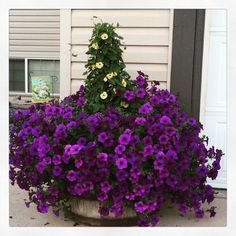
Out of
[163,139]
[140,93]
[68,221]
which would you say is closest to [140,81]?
[140,93]

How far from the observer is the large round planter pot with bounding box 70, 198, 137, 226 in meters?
3.10

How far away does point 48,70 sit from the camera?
6980 millimetres

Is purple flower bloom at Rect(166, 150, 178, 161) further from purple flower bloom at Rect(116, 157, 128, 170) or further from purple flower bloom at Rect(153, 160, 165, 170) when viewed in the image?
purple flower bloom at Rect(116, 157, 128, 170)

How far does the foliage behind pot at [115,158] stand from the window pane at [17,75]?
4.01m

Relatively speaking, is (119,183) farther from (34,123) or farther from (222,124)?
(222,124)

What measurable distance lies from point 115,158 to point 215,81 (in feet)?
5.50

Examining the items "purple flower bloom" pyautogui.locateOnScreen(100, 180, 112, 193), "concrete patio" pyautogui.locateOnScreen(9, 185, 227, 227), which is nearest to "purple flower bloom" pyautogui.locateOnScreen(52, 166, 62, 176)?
"purple flower bloom" pyautogui.locateOnScreen(100, 180, 112, 193)

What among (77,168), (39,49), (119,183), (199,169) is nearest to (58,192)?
(77,168)

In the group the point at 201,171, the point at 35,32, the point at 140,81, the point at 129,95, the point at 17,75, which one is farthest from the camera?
the point at 17,75

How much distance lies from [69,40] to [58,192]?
1.84 meters

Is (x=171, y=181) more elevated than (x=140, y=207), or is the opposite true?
(x=171, y=181)

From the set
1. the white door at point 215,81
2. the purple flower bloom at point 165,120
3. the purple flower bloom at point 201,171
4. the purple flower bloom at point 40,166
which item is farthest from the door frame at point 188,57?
the purple flower bloom at point 40,166

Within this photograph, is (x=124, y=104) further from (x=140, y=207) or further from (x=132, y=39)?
(x=140, y=207)

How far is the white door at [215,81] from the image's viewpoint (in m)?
3.88
